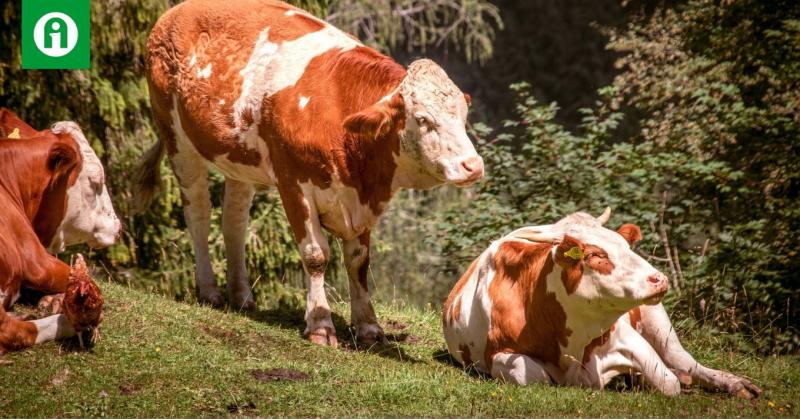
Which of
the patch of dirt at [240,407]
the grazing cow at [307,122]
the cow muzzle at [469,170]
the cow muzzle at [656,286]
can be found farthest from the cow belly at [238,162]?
the cow muzzle at [656,286]

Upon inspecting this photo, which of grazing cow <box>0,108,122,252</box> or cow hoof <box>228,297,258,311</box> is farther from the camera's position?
cow hoof <box>228,297,258,311</box>

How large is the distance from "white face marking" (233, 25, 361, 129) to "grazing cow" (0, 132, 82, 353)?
1.32 metres

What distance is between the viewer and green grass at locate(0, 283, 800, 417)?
598 cm

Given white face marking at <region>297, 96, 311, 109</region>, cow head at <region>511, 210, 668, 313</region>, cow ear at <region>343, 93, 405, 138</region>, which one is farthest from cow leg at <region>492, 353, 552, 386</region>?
white face marking at <region>297, 96, 311, 109</region>

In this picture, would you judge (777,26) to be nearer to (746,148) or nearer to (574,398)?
(746,148)

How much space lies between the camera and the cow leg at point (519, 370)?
21.6 feet

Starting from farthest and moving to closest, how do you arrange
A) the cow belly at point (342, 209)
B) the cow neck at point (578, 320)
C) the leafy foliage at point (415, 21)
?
the leafy foliage at point (415, 21), the cow belly at point (342, 209), the cow neck at point (578, 320)

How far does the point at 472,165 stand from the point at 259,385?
6.38ft

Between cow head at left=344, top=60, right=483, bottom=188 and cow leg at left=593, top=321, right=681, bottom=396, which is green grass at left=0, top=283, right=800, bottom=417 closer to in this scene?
cow leg at left=593, top=321, right=681, bottom=396

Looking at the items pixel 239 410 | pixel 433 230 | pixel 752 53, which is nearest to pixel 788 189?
pixel 752 53

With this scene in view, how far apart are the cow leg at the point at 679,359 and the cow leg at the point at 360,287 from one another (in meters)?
2.02

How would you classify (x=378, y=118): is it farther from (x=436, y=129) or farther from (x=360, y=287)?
(x=360, y=287)

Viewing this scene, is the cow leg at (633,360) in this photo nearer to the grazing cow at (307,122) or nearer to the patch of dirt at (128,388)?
the grazing cow at (307,122)

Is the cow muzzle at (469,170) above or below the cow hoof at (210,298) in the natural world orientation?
above
